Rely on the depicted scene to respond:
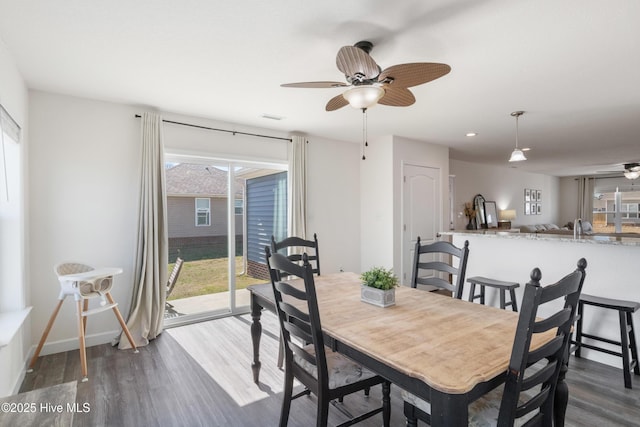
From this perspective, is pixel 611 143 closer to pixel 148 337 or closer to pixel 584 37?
pixel 584 37

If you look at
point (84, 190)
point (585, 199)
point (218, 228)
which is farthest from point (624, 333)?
point (585, 199)

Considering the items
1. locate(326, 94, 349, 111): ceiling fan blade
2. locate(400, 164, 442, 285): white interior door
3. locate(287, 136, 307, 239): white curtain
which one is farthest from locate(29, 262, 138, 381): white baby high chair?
locate(400, 164, 442, 285): white interior door

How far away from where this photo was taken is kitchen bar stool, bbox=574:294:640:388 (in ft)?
8.07

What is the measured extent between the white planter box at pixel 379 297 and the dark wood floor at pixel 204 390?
80 centimetres

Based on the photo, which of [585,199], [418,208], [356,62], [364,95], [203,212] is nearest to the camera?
[356,62]

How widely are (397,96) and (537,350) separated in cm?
179

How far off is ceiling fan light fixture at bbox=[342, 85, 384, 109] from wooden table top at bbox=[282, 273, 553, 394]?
51.5 inches

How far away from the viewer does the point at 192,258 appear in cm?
404

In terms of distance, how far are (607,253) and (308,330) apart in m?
2.83

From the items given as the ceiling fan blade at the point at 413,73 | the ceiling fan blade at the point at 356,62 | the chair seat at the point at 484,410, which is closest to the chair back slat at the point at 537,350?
the chair seat at the point at 484,410

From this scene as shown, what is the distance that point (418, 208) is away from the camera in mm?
5281

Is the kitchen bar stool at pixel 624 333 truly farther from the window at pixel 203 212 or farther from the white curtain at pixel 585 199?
the white curtain at pixel 585 199

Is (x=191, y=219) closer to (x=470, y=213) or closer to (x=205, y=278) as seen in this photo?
(x=205, y=278)

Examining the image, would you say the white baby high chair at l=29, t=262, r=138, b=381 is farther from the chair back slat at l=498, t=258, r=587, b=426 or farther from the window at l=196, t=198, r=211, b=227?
the chair back slat at l=498, t=258, r=587, b=426
